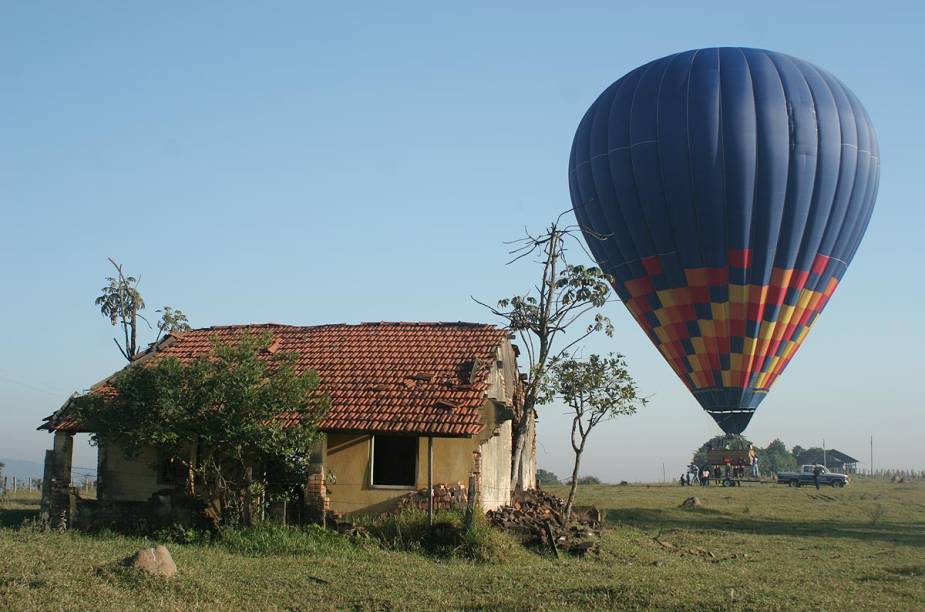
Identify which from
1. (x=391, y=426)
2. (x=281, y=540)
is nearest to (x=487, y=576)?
(x=281, y=540)

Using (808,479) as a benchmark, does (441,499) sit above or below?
above

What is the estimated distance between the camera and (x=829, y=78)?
3966 cm

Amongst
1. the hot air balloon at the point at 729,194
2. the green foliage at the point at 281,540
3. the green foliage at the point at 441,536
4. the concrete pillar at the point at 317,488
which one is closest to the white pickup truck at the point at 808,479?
the hot air balloon at the point at 729,194

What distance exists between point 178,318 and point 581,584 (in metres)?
29.5

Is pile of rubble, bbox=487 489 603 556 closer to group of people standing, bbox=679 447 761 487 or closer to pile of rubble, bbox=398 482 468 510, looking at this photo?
pile of rubble, bbox=398 482 468 510

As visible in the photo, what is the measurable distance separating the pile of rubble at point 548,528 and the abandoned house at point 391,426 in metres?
0.66

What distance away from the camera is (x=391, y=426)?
22.6 meters

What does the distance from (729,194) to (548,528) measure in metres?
19.2

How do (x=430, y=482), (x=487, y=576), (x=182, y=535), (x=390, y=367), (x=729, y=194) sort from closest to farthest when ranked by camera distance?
(x=487, y=576), (x=430, y=482), (x=182, y=535), (x=390, y=367), (x=729, y=194)

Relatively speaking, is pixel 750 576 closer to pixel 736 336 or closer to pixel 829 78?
pixel 736 336

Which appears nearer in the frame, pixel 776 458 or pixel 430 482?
pixel 430 482

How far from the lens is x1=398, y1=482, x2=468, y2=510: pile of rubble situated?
22.5m

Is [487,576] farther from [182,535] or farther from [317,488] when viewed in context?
[182,535]

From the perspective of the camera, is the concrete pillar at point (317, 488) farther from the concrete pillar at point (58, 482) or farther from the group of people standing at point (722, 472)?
the group of people standing at point (722, 472)
